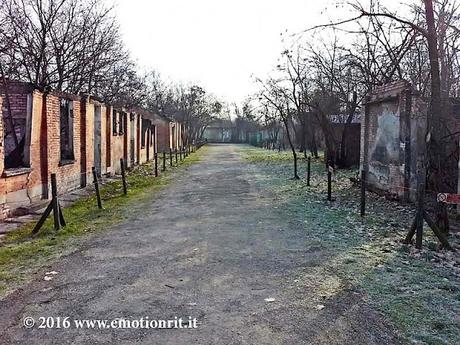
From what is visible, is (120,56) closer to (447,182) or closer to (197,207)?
(197,207)

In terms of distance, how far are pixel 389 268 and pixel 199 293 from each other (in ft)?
8.79

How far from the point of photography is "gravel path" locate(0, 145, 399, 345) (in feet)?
13.2

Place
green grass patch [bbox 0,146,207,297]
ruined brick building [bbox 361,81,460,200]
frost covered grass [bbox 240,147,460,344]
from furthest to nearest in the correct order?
ruined brick building [bbox 361,81,460,200] → green grass patch [bbox 0,146,207,297] → frost covered grass [bbox 240,147,460,344]

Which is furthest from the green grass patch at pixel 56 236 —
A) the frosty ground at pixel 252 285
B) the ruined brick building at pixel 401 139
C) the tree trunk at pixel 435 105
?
the ruined brick building at pixel 401 139

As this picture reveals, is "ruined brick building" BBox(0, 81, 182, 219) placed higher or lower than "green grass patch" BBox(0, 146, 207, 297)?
higher

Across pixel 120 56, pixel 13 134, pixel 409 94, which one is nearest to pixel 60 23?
pixel 120 56

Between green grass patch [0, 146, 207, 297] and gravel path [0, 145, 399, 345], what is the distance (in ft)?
0.95

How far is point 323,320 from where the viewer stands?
4352 mm

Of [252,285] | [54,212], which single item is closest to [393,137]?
[252,285]

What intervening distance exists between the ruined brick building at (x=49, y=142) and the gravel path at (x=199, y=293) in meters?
3.38

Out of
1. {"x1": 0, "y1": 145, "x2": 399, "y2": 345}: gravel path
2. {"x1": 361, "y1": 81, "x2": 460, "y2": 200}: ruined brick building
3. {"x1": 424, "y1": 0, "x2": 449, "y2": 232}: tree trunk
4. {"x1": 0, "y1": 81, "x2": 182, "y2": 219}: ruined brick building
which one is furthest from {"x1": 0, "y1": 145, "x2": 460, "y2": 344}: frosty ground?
{"x1": 0, "y1": 81, "x2": 182, "y2": 219}: ruined brick building

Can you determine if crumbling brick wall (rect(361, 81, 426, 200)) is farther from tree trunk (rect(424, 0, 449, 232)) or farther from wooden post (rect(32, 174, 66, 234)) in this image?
wooden post (rect(32, 174, 66, 234))

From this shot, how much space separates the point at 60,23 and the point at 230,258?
58.4ft

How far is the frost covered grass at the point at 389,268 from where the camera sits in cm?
443
